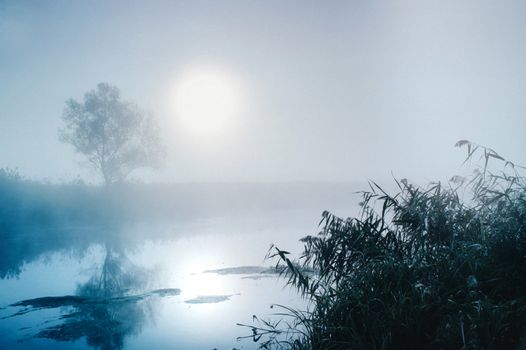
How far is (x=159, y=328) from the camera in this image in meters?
11.7

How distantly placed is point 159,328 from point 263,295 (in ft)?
14.8

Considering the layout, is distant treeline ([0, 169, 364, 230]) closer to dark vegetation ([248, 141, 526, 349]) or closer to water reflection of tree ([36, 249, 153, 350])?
water reflection of tree ([36, 249, 153, 350])

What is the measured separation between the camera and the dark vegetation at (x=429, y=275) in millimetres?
5676

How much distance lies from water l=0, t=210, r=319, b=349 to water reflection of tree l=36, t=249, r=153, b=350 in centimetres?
3

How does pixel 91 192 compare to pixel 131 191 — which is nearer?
pixel 91 192

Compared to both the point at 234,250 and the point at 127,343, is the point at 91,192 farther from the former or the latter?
the point at 127,343

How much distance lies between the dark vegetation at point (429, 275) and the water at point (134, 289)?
3.77 m

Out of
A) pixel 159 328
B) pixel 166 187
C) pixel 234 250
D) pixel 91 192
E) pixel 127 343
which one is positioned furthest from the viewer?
pixel 166 187

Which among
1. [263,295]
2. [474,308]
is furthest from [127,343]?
[474,308]

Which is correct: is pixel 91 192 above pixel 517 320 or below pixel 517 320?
above

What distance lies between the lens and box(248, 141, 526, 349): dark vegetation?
5.68 m

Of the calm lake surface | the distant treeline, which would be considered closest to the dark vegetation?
the calm lake surface

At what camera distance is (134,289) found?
16.1 m

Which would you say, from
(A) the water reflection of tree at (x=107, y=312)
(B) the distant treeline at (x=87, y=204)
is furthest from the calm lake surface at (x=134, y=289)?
(B) the distant treeline at (x=87, y=204)
